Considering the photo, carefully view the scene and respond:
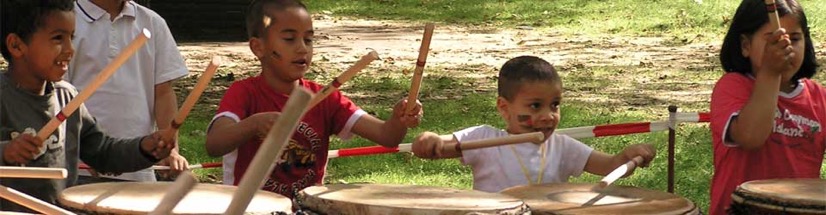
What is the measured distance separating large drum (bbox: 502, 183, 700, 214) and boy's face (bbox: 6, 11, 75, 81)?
1.35m

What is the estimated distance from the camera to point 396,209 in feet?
12.4

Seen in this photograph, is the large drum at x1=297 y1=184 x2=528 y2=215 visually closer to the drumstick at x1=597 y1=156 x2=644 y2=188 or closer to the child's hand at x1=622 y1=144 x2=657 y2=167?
the drumstick at x1=597 y1=156 x2=644 y2=188

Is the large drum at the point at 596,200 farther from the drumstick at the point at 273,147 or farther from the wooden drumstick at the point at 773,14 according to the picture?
the drumstick at the point at 273,147

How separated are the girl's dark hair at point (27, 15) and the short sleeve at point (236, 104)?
2.15 ft

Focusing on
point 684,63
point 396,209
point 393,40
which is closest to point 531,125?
point 396,209

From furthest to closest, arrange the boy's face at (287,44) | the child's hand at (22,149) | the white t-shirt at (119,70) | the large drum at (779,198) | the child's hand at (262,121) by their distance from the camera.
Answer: the white t-shirt at (119,70), the boy's face at (287,44), the child's hand at (262,121), the large drum at (779,198), the child's hand at (22,149)

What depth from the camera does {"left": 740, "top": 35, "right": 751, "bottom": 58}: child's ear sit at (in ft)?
17.2

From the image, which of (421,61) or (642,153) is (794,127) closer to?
(642,153)

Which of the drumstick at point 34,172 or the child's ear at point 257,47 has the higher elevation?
the child's ear at point 257,47

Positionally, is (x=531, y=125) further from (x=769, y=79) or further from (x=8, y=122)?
(x=8, y=122)

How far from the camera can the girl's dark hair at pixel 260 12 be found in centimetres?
517

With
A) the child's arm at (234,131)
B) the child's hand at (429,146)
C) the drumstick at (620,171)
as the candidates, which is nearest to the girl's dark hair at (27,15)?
the child's arm at (234,131)

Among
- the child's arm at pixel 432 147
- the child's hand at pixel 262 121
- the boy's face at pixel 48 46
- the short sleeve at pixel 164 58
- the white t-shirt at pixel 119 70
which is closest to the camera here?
the boy's face at pixel 48 46

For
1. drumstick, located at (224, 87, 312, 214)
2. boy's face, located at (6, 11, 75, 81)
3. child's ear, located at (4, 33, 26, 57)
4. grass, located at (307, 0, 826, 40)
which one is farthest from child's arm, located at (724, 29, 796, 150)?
grass, located at (307, 0, 826, 40)
